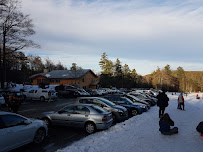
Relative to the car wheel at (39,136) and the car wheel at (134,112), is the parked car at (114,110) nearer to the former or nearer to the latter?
the car wheel at (134,112)

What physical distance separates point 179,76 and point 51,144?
119 m

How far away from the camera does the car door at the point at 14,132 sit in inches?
203

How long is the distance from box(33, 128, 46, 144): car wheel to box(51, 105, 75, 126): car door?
170 cm

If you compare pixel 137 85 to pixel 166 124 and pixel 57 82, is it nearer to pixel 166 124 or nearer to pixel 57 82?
pixel 57 82

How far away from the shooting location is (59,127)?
9266 mm

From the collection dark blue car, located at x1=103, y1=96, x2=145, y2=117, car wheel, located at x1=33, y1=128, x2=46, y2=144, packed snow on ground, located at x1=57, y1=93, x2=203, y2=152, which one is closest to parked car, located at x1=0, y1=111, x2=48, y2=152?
car wheel, located at x1=33, y1=128, x2=46, y2=144

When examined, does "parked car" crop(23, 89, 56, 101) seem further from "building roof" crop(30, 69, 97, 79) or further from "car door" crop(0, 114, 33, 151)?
"building roof" crop(30, 69, 97, 79)

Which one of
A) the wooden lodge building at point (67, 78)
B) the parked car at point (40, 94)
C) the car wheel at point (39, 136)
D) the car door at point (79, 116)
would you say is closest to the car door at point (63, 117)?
the car door at point (79, 116)

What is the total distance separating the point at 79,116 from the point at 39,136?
2190 millimetres

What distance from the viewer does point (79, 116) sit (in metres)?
8.35


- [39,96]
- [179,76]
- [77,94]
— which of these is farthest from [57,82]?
[179,76]

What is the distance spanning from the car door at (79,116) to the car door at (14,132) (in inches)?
98.0

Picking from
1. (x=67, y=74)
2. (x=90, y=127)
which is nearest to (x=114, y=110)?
(x=90, y=127)

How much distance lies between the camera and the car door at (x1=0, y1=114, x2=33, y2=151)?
514 cm
